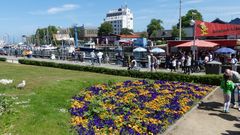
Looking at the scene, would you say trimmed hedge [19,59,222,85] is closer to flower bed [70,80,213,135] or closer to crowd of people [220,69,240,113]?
flower bed [70,80,213,135]

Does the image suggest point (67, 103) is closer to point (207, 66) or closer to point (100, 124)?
point (100, 124)

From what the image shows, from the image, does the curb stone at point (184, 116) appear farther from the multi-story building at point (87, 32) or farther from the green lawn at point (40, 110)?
the multi-story building at point (87, 32)

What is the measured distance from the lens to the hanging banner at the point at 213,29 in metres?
34.8

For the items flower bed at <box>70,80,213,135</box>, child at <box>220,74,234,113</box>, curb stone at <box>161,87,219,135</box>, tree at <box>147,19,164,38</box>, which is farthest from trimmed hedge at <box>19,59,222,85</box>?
tree at <box>147,19,164,38</box>

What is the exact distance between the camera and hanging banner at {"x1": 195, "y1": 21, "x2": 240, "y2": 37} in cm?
3481

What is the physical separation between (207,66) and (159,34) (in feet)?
356

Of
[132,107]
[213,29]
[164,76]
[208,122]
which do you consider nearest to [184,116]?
[208,122]

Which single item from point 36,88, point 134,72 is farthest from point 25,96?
point 134,72

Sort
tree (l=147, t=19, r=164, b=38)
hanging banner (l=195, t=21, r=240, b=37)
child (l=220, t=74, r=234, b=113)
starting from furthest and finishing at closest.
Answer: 1. tree (l=147, t=19, r=164, b=38)
2. hanging banner (l=195, t=21, r=240, b=37)
3. child (l=220, t=74, r=234, b=113)

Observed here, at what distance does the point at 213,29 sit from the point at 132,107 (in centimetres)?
2744

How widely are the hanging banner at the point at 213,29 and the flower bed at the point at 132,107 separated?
19236 mm

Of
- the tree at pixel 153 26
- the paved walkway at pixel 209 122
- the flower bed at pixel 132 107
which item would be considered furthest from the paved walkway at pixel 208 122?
the tree at pixel 153 26

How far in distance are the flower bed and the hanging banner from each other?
63.1ft

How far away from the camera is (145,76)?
72.7 feet
